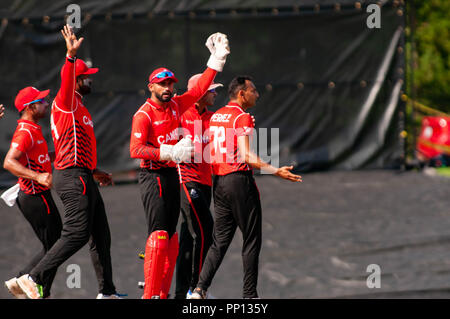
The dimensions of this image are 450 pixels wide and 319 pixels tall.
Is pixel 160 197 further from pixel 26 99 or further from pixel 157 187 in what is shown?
pixel 26 99

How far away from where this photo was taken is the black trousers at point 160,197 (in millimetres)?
6199

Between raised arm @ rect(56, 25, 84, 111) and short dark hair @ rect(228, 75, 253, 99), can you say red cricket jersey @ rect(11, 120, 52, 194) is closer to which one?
raised arm @ rect(56, 25, 84, 111)

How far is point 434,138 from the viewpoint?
17281 millimetres

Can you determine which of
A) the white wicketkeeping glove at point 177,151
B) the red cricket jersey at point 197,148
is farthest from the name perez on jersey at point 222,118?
the white wicketkeeping glove at point 177,151

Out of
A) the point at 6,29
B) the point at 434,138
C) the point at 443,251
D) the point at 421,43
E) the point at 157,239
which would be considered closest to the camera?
the point at 157,239

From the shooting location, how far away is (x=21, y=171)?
6.04 metres

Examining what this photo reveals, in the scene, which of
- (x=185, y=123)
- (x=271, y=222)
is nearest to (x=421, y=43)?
(x=271, y=222)

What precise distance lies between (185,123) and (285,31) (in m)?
6.84

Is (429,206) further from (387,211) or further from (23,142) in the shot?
(23,142)

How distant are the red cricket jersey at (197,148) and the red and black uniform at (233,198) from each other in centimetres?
32

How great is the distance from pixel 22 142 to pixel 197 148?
1568 millimetres

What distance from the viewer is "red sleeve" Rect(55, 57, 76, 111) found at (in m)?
5.77

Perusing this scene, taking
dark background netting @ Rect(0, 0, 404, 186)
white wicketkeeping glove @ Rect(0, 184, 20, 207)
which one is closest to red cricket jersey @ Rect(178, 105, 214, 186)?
white wicketkeeping glove @ Rect(0, 184, 20, 207)

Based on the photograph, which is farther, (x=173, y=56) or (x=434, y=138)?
(x=434, y=138)
